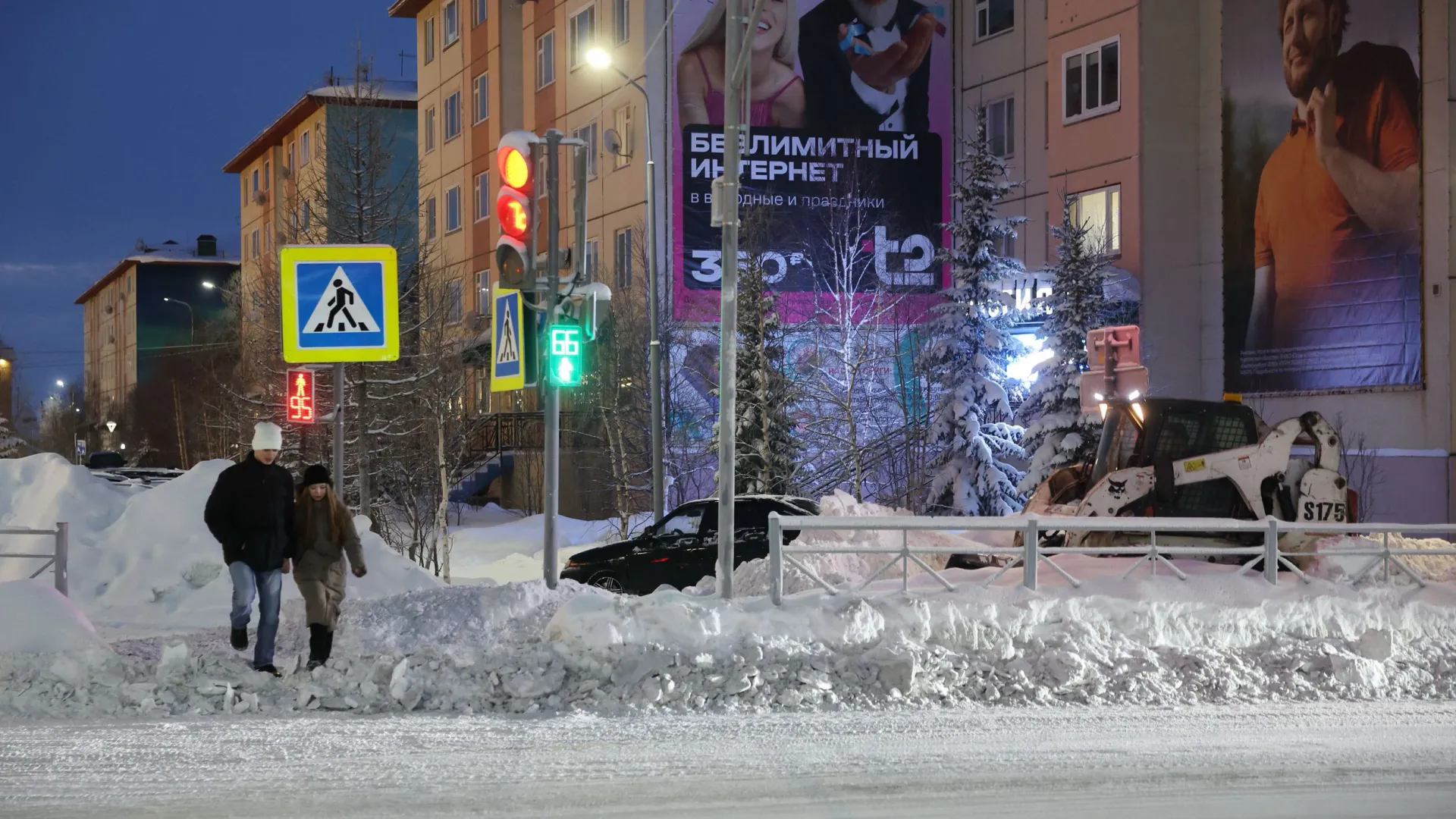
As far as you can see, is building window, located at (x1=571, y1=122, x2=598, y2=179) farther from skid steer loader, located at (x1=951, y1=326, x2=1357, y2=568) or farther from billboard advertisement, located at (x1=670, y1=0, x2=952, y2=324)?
skid steer loader, located at (x1=951, y1=326, x2=1357, y2=568)


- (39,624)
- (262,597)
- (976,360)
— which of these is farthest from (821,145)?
(39,624)

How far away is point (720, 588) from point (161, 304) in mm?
87230

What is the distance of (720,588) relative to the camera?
11.6 m

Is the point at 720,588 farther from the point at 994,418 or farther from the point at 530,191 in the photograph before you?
the point at 994,418

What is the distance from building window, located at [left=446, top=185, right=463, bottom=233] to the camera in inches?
1850

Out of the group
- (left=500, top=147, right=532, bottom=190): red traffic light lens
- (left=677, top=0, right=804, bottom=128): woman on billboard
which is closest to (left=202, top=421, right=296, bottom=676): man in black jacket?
(left=500, top=147, right=532, bottom=190): red traffic light lens

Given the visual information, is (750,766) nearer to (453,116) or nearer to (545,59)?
(545,59)

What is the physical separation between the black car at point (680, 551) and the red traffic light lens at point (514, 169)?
6.23m

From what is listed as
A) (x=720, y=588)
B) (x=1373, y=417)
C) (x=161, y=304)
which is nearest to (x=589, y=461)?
(x=1373, y=417)

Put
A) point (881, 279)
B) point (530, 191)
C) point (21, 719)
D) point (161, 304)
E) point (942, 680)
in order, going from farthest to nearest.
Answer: point (161, 304) → point (881, 279) → point (530, 191) → point (942, 680) → point (21, 719)

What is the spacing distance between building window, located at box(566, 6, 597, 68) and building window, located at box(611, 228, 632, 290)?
5.75m

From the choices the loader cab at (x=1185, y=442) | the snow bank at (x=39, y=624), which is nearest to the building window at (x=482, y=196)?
the loader cab at (x=1185, y=442)

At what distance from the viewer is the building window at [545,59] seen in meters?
40.8

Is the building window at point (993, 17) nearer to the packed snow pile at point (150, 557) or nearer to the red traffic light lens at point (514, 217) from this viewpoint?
the packed snow pile at point (150, 557)
